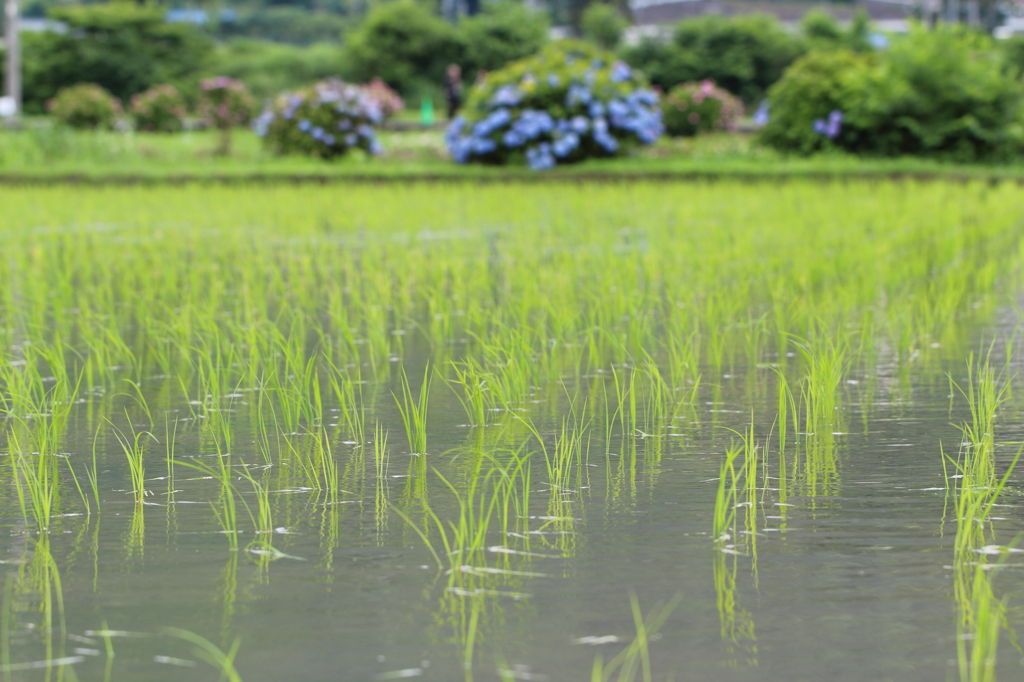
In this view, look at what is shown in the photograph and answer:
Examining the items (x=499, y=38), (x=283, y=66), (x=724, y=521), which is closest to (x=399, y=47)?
(x=499, y=38)

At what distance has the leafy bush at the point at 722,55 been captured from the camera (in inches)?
1193

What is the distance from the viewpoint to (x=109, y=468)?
2.90 metres

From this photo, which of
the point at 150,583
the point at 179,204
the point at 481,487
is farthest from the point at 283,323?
the point at 179,204

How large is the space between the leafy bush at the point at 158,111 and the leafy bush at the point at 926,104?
11.5m

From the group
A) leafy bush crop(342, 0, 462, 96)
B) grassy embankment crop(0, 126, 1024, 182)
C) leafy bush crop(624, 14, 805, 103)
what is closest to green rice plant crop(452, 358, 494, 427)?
grassy embankment crop(0, 126, 1024, 182)

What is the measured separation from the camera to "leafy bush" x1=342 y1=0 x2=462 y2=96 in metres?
31.8

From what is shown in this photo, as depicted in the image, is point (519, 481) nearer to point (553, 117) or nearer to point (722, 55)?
point (553, 117)

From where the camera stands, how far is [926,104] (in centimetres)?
1532

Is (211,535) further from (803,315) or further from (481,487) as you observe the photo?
(803,315)

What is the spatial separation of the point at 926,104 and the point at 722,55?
52.1 ft

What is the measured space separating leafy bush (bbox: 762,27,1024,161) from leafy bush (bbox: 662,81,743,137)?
4.89 m

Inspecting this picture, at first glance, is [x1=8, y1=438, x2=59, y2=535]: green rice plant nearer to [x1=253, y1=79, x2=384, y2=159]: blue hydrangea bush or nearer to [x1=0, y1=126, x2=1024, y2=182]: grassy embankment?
[x1=0, y1=126, x2=1024, y2=182]: grassy embankment

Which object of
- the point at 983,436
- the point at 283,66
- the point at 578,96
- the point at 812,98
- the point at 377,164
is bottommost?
the point at 983,436

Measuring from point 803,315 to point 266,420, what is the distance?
223 centimetres
